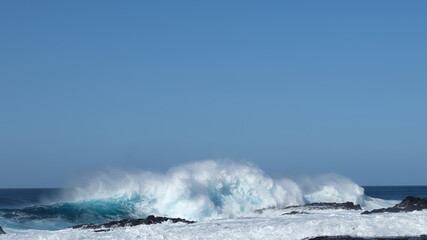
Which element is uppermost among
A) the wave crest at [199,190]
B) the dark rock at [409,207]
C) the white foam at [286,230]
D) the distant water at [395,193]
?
the distant water at [395,193]

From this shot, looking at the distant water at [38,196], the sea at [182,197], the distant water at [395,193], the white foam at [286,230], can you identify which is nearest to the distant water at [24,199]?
the distant water at [38,196]

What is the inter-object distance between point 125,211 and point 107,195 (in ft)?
9.43

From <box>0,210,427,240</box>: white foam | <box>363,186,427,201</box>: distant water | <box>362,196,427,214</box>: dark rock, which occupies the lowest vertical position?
<box>0,210,427,240</box>: white foam

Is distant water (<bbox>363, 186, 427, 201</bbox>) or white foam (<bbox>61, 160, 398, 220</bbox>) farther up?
distant water (<bbox>363, 186, 427, 201</bbox>)

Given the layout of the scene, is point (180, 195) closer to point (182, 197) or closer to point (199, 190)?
point (182, 197)

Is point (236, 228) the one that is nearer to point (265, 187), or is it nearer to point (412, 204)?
point (412, 204)

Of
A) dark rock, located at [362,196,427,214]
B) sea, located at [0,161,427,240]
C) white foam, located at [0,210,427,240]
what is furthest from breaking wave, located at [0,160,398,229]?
white foam, located at [0,210,427,240]

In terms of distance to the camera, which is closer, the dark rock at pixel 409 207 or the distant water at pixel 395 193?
the dark rock at pixel 409 207

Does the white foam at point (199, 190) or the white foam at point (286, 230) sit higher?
the white foam at point (199, 190)

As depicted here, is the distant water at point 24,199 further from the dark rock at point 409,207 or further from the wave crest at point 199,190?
the dark rock at point 409,207

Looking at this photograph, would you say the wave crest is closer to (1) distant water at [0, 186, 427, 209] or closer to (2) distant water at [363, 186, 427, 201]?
(1) distant water at [0, 186, 427, 209]

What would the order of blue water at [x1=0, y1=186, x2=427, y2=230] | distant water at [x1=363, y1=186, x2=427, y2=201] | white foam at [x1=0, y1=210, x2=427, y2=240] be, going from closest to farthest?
white foam at [x1=0, y1=210, x2=427, y2=240]
blue water at [x1=0, y1=186, x2=427, y2=230]
distant water at [x1=363, y1=186, x2=427, y2=201]

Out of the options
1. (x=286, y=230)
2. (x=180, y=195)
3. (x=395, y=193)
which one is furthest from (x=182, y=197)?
(x=395, y=193)

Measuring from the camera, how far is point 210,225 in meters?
17.2
